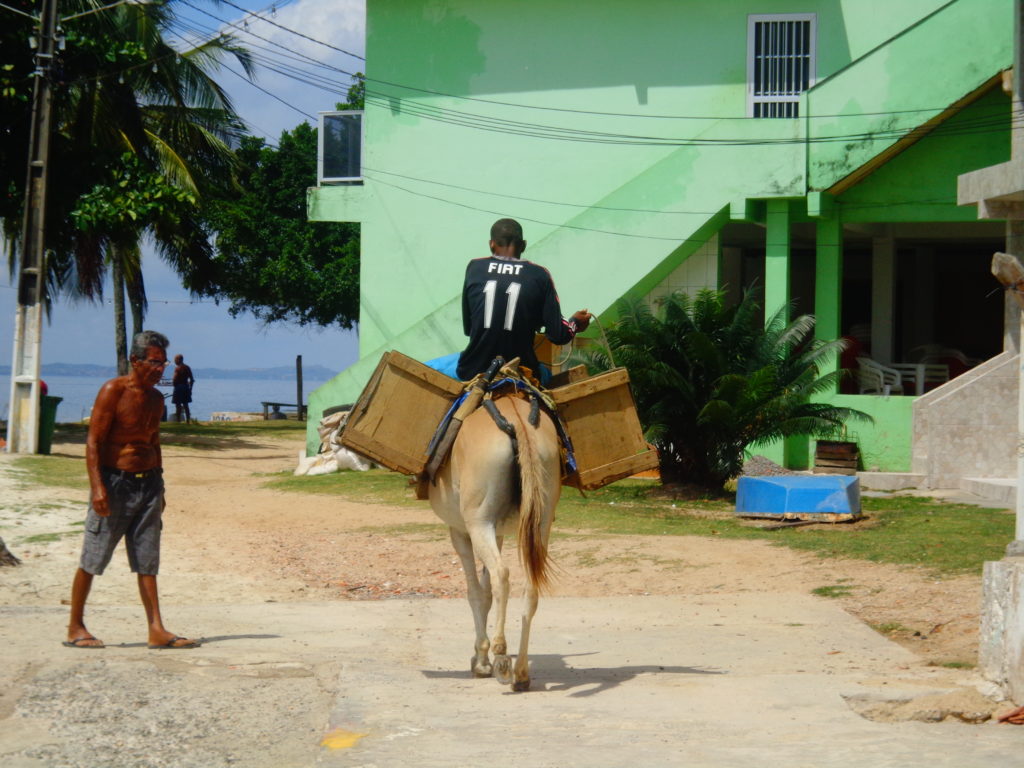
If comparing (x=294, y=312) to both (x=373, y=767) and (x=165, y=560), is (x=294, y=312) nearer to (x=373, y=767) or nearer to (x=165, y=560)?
(x=165, y=560)

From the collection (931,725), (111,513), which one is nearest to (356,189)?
(111,513)

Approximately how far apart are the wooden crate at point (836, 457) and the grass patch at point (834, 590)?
28.0 ft

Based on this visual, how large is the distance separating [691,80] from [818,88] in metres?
3.62

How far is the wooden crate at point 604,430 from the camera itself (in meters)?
8.05

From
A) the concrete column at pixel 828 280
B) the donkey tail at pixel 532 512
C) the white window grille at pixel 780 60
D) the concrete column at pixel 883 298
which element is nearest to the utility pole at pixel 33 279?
the white window grille at pixel 780 60

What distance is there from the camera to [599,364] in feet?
59.2

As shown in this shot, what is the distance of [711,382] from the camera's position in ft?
57.0

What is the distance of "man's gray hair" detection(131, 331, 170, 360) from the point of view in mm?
8445

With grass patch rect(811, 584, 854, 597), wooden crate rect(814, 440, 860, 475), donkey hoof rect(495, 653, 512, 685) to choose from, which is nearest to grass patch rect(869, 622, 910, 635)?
grass patch rect(811, 584, 854, 597)

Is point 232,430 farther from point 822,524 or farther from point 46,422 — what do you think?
point 822,524

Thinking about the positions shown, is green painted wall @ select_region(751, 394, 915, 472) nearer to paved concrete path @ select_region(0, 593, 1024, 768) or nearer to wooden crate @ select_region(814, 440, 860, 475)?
wooden crate @ select_region(814, 440, 860, 475)

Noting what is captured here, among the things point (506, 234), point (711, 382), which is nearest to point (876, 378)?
point (711, 382)

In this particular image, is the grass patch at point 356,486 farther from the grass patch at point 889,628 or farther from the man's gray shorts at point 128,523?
the man's gray shorts at point 128,523

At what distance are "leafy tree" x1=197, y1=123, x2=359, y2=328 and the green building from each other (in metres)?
16.7
